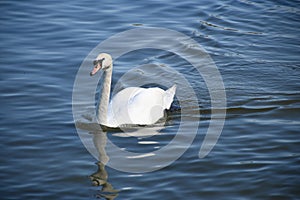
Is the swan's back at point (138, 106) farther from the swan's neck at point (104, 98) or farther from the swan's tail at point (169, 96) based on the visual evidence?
the swan's neck at point (104, 98)

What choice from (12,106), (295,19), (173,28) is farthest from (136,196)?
(295,19)

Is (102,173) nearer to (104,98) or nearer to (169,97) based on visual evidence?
(104,98)

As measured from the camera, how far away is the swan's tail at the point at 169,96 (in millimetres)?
10258

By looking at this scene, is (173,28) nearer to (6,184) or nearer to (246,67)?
(246,67)

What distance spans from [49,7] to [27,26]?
1401 millimetres

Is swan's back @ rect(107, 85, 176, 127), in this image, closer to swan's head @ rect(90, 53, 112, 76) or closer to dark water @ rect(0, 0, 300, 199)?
dark water @ rect(0, 0, 300, 199)

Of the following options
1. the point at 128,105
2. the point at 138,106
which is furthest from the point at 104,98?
the point at 138,106

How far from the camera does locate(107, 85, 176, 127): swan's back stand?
9.62m

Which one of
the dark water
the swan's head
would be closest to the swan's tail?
the dark water

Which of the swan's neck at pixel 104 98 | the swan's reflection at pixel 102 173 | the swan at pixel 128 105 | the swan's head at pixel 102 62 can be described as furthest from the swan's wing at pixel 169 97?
the swan's head at pixel 102 62

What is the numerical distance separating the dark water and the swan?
48 cm

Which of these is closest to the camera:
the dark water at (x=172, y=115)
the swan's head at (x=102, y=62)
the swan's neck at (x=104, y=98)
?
the dark water at (x=172, y=115)

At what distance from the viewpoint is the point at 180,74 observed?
11.7 meters

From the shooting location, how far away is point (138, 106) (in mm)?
9781
